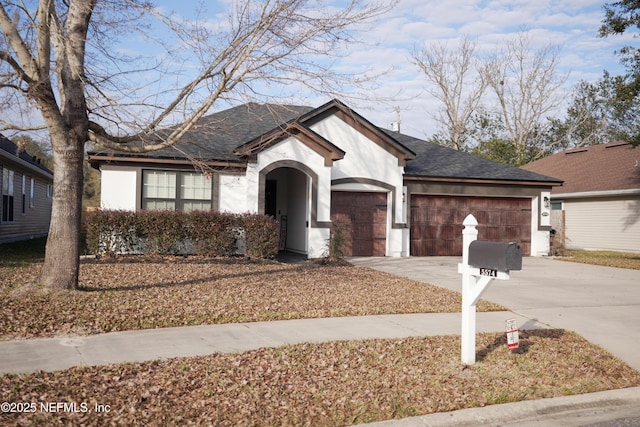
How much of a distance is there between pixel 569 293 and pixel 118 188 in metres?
12.1

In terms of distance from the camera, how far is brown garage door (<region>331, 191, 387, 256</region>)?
18.5 meters

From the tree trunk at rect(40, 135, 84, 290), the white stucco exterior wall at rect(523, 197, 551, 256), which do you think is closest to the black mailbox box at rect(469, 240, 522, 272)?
the tree trunk at rect(40, 135, 84, 290)

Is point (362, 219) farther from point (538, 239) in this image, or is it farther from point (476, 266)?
point (476, 266)

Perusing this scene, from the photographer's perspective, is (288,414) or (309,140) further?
(309,140)

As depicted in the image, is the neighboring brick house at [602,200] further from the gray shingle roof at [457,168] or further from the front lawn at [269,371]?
the front lawn at [269,371]

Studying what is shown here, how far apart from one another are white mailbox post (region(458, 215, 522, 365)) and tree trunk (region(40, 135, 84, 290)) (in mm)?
6297

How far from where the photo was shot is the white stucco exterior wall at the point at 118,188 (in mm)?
15703

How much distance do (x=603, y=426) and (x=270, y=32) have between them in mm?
7265

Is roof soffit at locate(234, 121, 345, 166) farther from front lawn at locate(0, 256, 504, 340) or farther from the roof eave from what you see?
front lawn at locate(0, 256, 504, 340)

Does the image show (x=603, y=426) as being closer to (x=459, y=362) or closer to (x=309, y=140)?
(x=459, y=362)

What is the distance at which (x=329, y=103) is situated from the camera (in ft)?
59.7

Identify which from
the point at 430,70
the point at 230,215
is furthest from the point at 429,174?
the point at 430,70

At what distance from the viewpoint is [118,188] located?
15.9 metres

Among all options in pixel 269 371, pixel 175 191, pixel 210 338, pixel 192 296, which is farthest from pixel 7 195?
pixel 269 371
